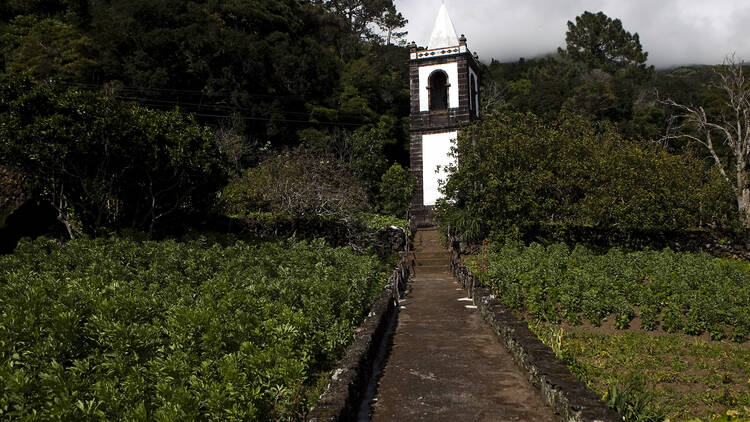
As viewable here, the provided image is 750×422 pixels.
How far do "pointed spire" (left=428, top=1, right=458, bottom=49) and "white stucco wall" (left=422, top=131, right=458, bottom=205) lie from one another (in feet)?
18.1

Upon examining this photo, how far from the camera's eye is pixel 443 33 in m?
30.3

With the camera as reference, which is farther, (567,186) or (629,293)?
(567,186)

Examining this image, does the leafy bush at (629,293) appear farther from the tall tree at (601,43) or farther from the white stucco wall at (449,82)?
the tall tree at (601,43)

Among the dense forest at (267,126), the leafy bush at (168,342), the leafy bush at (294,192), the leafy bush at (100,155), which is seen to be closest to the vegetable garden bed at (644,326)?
the leafy bush at (168,342)

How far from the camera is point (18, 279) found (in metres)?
9.09

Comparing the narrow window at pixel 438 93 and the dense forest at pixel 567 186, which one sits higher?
the narrow window at pixel 438 93

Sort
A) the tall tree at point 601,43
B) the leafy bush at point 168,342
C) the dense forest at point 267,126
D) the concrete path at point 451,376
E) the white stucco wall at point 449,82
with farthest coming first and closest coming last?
the tall tree at point 601,43 → the white stucco wall at point 449,82 → the dense forest at point 267,126 → the concrete path at point 451,376 → the leafy bush at point 168,342

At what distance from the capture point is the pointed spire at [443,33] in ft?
98.3

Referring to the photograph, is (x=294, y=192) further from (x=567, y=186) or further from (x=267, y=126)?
(x=267, y=126)

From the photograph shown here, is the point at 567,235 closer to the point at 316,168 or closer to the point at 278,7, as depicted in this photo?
the point at 316,168

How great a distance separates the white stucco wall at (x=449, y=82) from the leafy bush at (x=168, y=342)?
62.4 feet

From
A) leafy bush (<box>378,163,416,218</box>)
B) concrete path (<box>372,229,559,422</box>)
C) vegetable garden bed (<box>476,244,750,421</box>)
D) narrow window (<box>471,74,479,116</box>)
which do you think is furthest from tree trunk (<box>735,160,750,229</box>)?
concrete path (<box>372,229,559,422</box>)

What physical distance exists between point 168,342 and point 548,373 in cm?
446

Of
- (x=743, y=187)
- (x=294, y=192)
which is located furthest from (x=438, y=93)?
(x=743, y=187)
